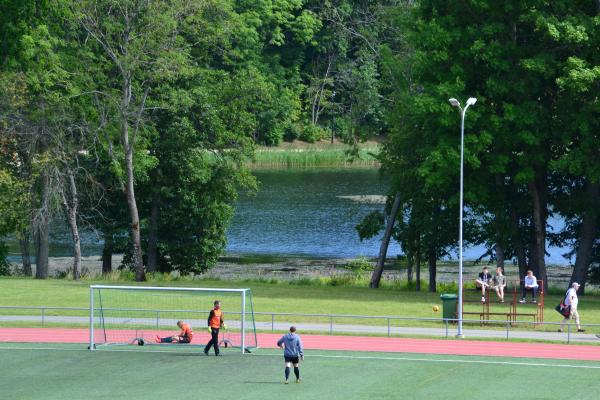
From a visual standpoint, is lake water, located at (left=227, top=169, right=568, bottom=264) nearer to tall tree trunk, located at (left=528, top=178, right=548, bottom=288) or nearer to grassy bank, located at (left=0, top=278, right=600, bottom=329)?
tall tree trunk, located at (left=528, top=178, right=548, bottom=288)

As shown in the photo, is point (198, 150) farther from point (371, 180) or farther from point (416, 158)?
point (371, 180)

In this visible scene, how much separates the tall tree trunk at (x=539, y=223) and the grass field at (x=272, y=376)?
20.4 meters

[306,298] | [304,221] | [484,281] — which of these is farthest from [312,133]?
[484,281]

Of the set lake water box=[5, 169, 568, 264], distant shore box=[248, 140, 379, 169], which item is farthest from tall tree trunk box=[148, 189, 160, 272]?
distant shore box=[248, 140, 379, 169]

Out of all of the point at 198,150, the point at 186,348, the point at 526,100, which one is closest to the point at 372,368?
the point at 186,348

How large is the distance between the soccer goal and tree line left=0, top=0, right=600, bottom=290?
14.3m

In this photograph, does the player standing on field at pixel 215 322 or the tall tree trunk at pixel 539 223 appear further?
the tall tree trunk at pixel 539 223

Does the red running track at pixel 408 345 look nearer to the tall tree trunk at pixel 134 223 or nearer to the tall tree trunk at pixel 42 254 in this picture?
the tall tree trunk at pixel 134 223

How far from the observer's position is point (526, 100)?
186 feet

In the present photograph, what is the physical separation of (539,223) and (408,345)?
19.0 meters

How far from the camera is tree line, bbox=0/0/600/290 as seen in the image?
184ft

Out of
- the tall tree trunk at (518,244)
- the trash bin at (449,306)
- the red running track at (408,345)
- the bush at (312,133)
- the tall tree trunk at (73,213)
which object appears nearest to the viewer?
the red running track at (408,345)

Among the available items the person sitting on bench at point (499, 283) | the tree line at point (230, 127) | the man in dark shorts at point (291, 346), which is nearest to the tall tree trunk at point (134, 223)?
the tree line at point (230, 127)

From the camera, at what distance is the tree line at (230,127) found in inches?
2210
